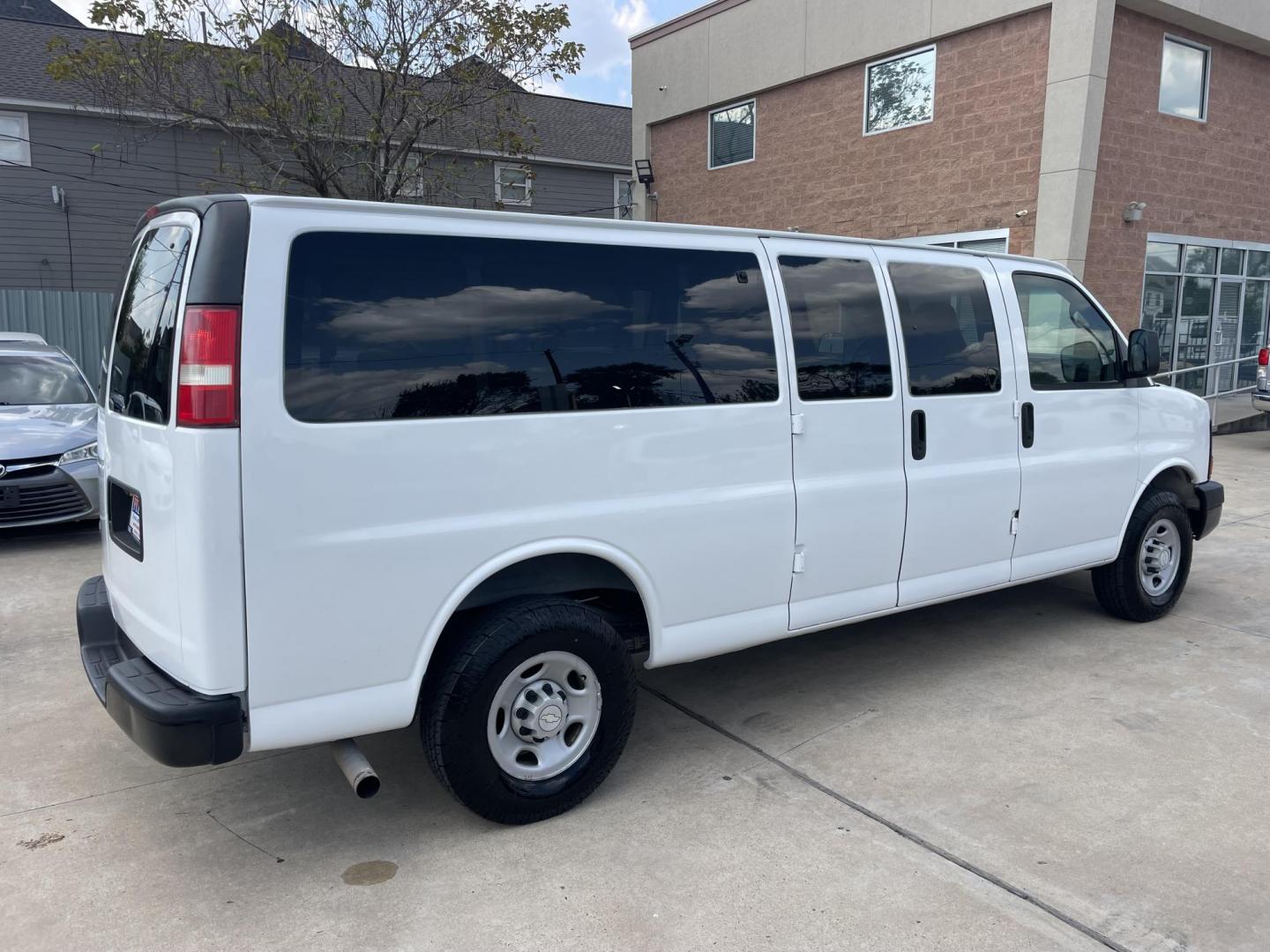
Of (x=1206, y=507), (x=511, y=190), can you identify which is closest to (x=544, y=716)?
(x=1206, y=507)

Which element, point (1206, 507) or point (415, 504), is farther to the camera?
point (1206, 507)

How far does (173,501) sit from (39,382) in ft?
23.0

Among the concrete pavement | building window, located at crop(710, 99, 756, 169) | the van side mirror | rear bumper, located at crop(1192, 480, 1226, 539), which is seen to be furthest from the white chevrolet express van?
building window, located at crop(710, 99, 756, 169)

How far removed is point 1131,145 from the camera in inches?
519

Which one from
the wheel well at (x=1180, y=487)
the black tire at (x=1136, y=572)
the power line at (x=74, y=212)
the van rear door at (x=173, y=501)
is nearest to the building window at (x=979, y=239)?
the wheel well at (x=1180, y=487)

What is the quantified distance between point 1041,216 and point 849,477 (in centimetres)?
1055

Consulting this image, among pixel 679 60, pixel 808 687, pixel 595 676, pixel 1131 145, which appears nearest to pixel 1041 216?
pixel 1131 145

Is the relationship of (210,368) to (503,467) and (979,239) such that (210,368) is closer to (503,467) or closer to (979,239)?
(503,467)

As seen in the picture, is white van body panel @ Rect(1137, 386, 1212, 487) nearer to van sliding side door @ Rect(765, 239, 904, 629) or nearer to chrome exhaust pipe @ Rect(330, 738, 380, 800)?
van sliding side door @ Rect(765, 239, 904, 629)

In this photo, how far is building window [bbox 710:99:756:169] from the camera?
17659 millimetres

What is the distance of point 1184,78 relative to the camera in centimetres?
1384

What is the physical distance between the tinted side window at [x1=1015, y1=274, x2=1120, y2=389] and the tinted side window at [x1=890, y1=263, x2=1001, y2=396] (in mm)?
321

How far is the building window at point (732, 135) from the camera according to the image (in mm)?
17659

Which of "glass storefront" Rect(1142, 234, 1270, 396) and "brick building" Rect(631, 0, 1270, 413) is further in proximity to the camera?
"glass storefront" Rect(1142, 234, 1270, 396)
